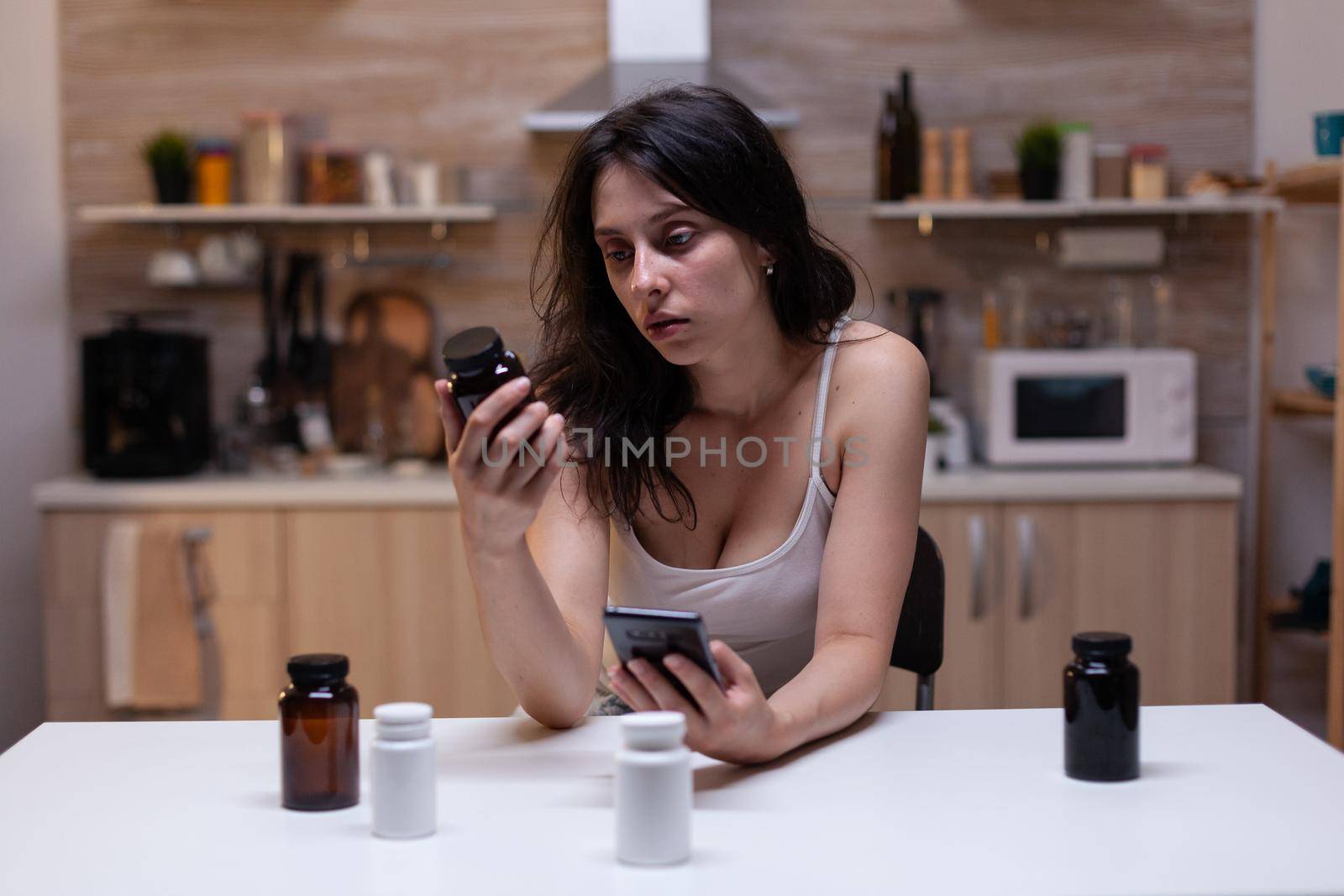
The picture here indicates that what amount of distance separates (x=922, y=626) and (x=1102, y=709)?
59cm

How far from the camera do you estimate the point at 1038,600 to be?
10.5 feet

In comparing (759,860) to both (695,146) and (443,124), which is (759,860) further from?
(443,124)

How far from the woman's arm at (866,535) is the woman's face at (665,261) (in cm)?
22

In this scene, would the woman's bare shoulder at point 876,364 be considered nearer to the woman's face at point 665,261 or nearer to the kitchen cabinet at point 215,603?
the woman's face at point 665,261

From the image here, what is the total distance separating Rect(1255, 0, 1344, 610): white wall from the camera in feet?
11.6

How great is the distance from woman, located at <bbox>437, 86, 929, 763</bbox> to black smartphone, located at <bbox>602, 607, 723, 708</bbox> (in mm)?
139

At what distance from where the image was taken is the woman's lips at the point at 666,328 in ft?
4.77

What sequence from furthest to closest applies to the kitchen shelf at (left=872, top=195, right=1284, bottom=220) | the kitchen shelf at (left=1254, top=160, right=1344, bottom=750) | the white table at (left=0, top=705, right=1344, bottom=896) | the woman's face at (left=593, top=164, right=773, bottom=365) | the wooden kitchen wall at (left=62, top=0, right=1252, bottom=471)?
the wooden kitchen wall at (left=62, top=0, right=1252, bottom=471)
the kitchen shelf at (left=872, top=195, right=1284, bottom=220)
the kitchen shelf at (left=1254, top=160, right=1344, bottom=750)
the woman's face at (left=593, top=164, right=773, bottom=365)
the white table at (left=0, top=705, right=1344, bottom=896)

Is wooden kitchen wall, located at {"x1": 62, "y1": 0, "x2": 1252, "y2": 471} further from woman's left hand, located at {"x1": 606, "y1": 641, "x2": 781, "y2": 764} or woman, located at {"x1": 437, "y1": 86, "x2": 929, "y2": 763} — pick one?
woman's left hand, located at {"x1": 606, "y1": 641, "x2": 781, "y2": 764}

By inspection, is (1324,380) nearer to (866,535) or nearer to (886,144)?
(886,144)

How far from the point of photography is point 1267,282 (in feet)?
11.6

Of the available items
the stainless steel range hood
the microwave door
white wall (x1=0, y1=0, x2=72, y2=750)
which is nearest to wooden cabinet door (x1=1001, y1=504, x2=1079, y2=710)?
the microwave door

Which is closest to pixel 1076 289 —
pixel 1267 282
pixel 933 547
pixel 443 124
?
pixel 1267 282

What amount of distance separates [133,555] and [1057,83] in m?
2.67
